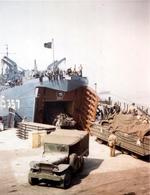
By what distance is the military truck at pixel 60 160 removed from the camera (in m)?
12.6

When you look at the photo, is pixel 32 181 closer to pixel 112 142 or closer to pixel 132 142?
pixel 112 142

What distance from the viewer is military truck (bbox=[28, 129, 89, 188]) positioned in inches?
498

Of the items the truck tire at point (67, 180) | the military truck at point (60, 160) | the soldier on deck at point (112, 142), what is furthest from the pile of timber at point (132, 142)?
the truck tire at point (67, 180)

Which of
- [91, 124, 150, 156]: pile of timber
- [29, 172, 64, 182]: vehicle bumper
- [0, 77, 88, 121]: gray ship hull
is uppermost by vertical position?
[0, 77, 88, 121]: gray ship hull

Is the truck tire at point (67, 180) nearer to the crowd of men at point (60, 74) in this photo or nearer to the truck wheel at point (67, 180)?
the truck wheel at point (67, 180)

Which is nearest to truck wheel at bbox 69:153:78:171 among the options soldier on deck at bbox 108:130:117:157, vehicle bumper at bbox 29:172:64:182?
vehicle bumper at bbox 29:172:64:182

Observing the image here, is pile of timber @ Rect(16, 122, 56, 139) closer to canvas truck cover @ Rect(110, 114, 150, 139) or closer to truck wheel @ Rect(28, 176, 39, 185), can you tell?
canvas truck cover @ Rect(110, 114, 150, 139)

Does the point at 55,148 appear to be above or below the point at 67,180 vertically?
above

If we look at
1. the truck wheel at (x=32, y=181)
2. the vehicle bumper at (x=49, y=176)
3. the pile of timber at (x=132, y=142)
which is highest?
the pile of timber at (x=132, y=142)

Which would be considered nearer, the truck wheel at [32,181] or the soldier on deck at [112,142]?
the truck wheel at [32,181]

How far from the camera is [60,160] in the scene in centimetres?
1324

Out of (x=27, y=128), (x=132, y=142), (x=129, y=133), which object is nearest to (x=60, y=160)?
(x=132, y=142)

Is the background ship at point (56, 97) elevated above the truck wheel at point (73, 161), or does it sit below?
above

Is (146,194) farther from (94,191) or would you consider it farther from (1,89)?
(1,89)
